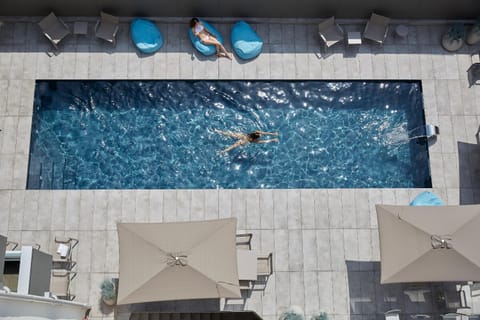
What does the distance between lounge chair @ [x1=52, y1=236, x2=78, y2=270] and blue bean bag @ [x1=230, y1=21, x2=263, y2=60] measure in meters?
6.70

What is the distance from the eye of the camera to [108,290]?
39.2 ft

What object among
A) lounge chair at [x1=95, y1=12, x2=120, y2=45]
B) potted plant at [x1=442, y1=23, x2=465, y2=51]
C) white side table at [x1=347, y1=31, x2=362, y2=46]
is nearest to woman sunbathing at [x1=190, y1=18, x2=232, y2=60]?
lounge chair at [x1=95, y1=12, x2=120, y2=45]

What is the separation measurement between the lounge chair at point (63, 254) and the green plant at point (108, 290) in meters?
1.09

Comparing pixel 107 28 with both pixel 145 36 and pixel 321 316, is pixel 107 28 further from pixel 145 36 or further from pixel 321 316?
pixel 321 316

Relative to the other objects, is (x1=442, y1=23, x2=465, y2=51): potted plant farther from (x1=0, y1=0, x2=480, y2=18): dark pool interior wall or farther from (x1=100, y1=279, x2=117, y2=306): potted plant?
(x1=100, y1=279, x2=117, y2=306): potted plant

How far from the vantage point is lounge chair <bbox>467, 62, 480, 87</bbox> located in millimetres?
14180

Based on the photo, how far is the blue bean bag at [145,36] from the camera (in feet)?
46.8

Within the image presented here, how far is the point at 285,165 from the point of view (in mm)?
13812

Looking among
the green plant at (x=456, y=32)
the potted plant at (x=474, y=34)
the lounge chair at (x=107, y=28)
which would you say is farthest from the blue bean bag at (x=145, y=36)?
the potted plant at (x=474, y=34)

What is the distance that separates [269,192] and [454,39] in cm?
681

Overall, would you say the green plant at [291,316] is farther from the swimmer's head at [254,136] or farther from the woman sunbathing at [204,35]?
the woman sunbathing at [204,35]

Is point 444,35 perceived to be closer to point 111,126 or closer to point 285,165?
point 285,165

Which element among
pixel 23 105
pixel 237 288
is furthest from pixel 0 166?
pixel 237 288

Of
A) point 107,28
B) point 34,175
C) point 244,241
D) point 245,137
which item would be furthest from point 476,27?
point 34,175
